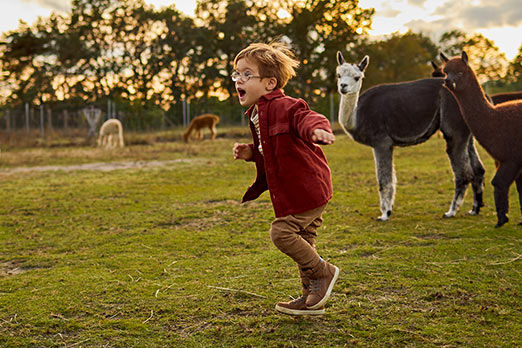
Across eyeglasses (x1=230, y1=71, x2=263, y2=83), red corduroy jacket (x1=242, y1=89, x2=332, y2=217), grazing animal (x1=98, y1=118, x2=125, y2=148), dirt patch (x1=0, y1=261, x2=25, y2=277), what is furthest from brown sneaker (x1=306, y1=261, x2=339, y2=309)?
grazing animal (x1=98, y1=118, x2=125, y2=148)

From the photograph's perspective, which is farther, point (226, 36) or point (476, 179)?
point (226, 36)

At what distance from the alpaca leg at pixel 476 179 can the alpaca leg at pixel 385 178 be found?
96cm

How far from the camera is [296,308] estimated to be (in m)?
3.04

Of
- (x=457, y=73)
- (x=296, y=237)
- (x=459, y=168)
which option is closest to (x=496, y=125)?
(x=457, y=73)

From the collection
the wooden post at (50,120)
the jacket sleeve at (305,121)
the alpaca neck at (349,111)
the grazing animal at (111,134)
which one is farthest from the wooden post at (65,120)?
the jacket sleeve at (305,121)

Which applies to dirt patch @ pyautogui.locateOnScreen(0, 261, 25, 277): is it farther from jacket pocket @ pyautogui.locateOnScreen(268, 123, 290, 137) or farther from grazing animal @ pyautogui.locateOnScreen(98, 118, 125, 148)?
grazing animal @ pyautogui.locateOnScreen(98, 118, 125, 148)

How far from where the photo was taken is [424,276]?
3719mm

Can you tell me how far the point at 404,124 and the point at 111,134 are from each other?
1649 cm

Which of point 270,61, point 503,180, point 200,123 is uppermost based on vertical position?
point 270,61

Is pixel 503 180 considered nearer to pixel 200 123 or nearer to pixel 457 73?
pixel 457 73

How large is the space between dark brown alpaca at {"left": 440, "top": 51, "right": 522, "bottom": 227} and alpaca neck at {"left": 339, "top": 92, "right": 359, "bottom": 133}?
112 centimetres

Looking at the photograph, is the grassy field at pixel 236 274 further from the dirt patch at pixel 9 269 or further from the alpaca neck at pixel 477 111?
the alpaca neck at pixel 477 111

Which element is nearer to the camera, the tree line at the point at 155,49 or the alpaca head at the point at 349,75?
the alpaca head at the point at 349,75

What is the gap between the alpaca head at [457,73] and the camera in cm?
526
